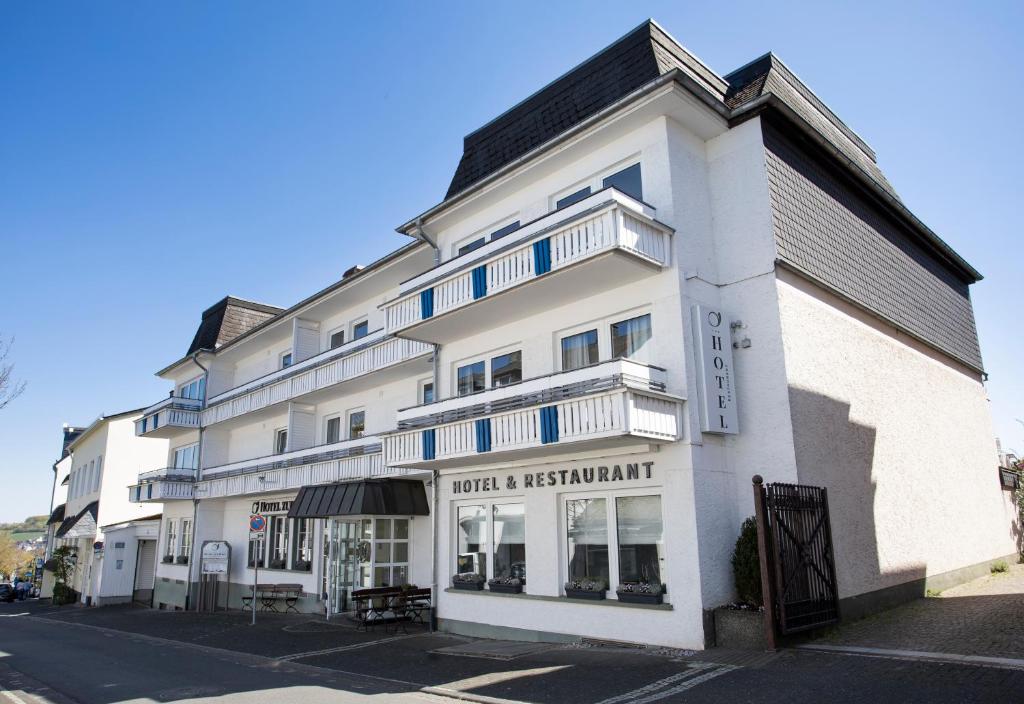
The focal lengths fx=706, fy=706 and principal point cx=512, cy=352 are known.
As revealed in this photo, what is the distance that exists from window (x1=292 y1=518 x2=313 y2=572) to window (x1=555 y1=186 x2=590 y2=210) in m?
13.7

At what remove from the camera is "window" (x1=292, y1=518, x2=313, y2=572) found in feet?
73.0

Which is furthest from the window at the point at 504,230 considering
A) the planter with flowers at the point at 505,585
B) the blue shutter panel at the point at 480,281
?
the planter with flowers at the point at 505,585

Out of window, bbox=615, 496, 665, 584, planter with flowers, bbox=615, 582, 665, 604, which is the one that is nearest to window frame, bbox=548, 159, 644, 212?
window, bbox=615, 496, 665, 584

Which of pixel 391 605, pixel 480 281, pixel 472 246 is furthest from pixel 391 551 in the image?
pixel 480 281

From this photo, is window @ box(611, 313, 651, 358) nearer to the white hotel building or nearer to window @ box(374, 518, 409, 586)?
the white hotel building

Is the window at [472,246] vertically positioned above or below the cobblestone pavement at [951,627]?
above

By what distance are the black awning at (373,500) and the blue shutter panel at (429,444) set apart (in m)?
3.51

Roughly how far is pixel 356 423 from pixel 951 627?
1619 cm

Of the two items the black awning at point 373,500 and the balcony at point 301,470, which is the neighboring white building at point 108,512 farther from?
the black awning at point 373,500

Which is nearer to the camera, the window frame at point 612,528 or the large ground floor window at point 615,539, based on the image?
the window frame at point 612,528

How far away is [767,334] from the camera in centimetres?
1217

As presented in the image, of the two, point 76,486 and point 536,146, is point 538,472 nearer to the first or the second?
point 536,146

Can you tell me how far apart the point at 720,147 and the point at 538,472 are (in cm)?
725

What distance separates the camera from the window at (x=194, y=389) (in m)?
30.0
